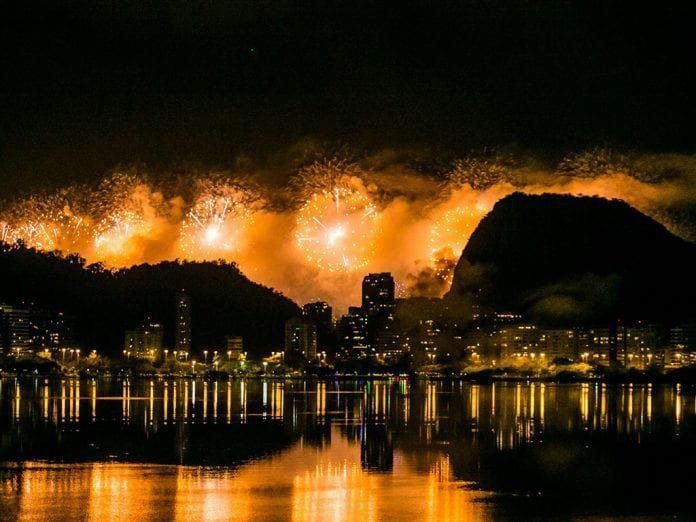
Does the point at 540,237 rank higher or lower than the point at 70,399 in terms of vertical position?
higher

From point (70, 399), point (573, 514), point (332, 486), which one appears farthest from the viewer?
point (70, 399)

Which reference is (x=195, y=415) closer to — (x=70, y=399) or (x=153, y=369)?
(x=70, y=399)

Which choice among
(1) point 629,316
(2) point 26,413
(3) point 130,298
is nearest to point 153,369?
(3) point 130,298

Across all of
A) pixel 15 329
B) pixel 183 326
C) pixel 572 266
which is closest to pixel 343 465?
pixel 572 266

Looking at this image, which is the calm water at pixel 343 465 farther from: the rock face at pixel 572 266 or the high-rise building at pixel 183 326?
the high-rise building at pixel 183 326

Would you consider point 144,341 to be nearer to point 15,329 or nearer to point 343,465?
point 15,329

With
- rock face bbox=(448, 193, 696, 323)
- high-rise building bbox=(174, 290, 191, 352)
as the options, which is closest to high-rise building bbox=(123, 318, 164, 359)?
high-rise building bbox=(174, 290, 191, 352)

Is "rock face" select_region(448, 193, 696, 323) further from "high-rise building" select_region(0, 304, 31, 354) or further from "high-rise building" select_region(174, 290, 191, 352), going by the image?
"high-rise building" select_region(0, 304, 31, 354)
